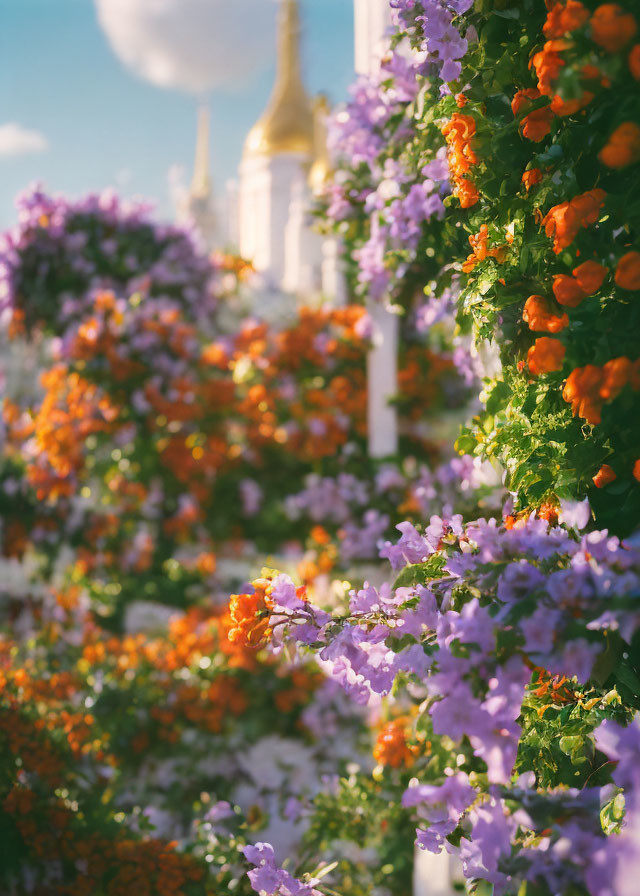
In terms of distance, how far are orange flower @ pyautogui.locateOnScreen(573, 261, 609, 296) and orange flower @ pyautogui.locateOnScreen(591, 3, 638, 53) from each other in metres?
0.34

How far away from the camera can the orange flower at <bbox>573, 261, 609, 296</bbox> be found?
4.04 ft

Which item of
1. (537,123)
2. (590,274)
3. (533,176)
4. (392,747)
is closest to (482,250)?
(533,176)

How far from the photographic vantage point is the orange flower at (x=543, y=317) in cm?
135

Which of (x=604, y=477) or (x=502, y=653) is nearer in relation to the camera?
(x=502, y=653)

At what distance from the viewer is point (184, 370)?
4902 millimetres

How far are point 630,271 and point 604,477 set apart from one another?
0.40 meters

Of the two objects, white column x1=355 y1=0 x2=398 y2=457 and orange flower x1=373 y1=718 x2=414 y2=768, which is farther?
white column x1=355 y1=0 x2=398 y2=457

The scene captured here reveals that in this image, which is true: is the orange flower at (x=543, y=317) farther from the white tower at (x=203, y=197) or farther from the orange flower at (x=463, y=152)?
the white tower at (x=203, y=197)

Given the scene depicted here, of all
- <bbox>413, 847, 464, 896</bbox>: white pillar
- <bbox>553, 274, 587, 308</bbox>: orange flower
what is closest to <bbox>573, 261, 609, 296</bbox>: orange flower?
<bbox>553, 274, 587, 308</bbox>: orange flower

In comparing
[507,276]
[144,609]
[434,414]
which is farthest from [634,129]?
[144,609]

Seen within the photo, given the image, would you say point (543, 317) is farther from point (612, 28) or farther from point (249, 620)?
point (249, 620)

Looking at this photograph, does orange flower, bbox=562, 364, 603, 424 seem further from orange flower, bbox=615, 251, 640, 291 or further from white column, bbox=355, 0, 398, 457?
white column, bbox=355, 0, 398, 457

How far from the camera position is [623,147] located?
1098 millimetres

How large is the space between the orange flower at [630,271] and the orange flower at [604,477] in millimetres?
365
